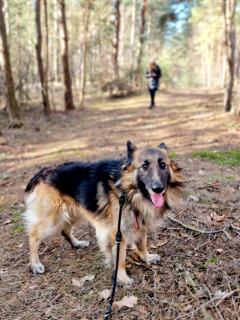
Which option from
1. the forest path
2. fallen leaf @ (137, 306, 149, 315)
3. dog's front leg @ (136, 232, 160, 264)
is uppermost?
dog's front leg @ (136, 232, 160, 264)

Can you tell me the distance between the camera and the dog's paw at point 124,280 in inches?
151

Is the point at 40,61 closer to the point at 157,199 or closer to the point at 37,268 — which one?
the point at 37,268

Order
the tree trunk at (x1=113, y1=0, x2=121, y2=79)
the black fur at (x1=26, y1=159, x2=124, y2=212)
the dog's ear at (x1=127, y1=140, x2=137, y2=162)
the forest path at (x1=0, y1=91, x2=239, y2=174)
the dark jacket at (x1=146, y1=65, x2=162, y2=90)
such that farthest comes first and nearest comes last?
the tree trunk at (x1=113, y1=0, x2=121, y2=79)
the dark jacket at (x1=146, y1=65, x2=162, y2=90)
the forest path at (x1=0, y1=91, x2=239, y2=174)
the black fur at (x1=26, y1=159, x2=124, y2=212)
the dog's ear at (x1=127, y1=140, x2=137, y2=162)

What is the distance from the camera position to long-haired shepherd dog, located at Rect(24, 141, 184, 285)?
361 cm

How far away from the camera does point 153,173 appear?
3496 mm

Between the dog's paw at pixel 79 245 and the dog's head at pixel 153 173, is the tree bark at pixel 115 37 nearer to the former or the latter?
the dog's paw at pixel 79 245

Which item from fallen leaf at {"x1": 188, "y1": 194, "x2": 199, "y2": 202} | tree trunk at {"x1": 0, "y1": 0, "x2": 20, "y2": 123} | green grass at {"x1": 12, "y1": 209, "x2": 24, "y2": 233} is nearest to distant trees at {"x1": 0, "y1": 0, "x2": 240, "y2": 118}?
tree trunk at {"x1": 0, "y1": 0, "x2": 20, "y2": 123}

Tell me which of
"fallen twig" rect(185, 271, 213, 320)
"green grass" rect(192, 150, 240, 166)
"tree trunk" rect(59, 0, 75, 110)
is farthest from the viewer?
"tree trunk" rect(59, 0, 75, 110)

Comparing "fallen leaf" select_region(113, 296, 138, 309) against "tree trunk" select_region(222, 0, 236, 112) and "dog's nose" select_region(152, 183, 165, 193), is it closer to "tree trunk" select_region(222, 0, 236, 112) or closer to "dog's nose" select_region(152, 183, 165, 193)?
"dog's nose" select_region(152, 183, 165, 193)

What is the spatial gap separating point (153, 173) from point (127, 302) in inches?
49.9

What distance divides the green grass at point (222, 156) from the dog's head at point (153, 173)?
3962mm

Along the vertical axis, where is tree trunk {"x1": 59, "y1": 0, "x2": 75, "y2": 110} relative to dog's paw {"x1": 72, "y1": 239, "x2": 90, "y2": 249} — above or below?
above

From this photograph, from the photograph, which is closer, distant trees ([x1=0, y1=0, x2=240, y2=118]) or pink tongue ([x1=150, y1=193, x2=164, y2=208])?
pink tongue ([x1=150, y1=193, x2=164, y2=208])

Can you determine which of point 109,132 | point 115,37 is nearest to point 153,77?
point 109,132
